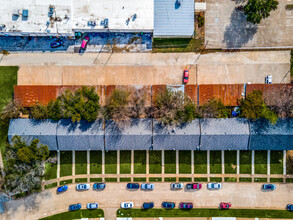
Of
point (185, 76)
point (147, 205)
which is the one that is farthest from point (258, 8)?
point (147, 205)

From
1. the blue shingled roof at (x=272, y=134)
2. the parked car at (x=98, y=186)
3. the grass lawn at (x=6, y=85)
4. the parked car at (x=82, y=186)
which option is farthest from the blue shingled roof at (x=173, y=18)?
the parked car at (x=82, y=186)

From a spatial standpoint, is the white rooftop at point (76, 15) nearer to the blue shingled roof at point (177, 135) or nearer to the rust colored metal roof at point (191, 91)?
the rust colored metal roof at point (191, 91)

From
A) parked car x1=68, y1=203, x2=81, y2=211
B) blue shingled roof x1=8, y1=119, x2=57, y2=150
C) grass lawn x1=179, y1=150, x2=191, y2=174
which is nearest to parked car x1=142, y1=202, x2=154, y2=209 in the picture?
grass lawn x1=179, y1=150, x2=191, y2=174

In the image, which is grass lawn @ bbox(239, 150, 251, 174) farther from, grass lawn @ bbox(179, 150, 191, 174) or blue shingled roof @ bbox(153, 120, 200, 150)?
grass lawn @ bbox(179, 150, 191, 174)

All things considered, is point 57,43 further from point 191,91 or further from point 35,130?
point 191,91

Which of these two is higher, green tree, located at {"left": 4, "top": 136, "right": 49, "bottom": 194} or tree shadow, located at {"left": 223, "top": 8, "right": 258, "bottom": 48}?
tree shadow, located at {"left": 223, "top": 8, "right": 258, "bottom": 48}

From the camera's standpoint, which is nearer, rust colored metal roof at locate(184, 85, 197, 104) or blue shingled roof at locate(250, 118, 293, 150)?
blue shingled roof at locate(250, 118, 293, 150)
